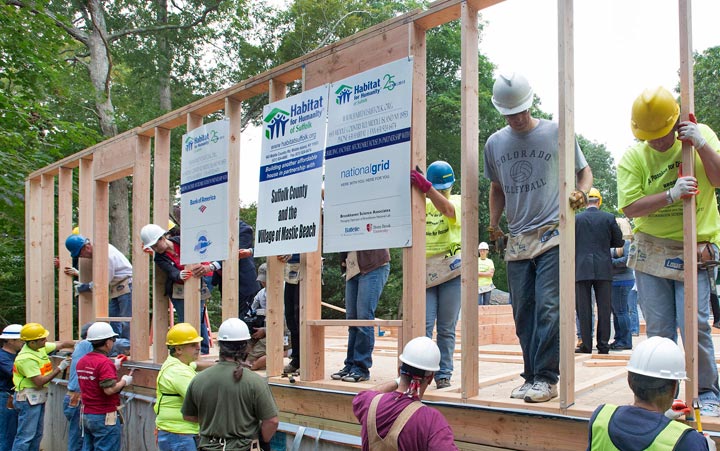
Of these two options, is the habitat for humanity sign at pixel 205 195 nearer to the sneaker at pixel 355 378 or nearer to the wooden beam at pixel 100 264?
the sneaker at pixel 355 378

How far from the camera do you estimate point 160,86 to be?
73.4ft

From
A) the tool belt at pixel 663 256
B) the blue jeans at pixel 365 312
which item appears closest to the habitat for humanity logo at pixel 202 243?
the blue jeans at pixel 365 312

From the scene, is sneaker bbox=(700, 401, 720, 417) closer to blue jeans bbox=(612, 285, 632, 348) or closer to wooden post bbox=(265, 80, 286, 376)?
wooden post bbox=(265, 80, 286, 376)

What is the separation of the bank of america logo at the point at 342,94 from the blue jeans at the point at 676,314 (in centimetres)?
260

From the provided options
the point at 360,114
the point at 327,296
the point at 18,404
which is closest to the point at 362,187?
the point at 360,114

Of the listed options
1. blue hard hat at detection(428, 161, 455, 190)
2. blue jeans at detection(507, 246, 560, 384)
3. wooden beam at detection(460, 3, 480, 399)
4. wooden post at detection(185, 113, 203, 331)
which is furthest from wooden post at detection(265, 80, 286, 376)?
blue jeans at detection(507, 246, 560, 384)

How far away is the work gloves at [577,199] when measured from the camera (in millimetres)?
4035

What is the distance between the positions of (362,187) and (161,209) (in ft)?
11.6

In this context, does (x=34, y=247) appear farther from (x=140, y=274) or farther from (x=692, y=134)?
(x=692, y=134)

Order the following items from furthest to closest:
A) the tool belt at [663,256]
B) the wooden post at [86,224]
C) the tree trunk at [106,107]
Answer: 1. the tree trunk at [106,107]
2. the wooden post at [86,224]
3. the tool belt at [663,256]

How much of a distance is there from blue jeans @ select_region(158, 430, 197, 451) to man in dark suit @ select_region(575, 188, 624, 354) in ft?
13.2

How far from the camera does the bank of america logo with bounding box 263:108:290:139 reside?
20.5 feet

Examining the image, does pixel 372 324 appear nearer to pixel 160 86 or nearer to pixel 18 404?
pixel 18 404

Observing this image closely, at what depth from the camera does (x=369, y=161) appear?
5.25 meters
